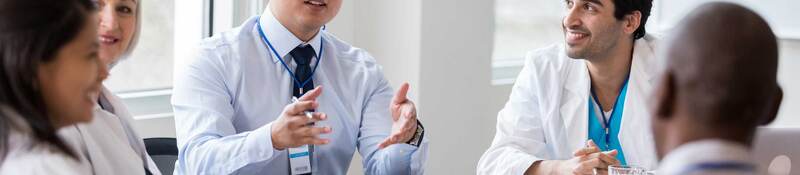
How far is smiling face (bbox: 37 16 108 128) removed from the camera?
117cm

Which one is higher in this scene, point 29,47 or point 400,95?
point 29,47

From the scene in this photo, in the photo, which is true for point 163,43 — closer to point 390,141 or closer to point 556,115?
point 390,141

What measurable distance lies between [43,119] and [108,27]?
104cm

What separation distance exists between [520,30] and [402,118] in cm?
253

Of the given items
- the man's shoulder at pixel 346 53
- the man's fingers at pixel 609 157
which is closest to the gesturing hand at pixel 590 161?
the man's fingers at pixel 609 157

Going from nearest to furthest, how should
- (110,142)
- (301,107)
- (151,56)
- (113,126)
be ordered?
(110,142) → (113,126) → (301,107) → (151,56)

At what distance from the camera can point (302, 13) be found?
287cm

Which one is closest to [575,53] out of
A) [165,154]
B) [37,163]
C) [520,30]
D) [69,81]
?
[165,154]

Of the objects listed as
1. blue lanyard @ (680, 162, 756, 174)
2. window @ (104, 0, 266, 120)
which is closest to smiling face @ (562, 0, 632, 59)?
window @ (104, 0, 266, 120)

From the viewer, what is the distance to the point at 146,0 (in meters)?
3.61

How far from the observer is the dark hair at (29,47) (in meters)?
1.16

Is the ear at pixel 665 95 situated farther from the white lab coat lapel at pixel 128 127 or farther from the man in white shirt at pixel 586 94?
the man in white shirt at pixel 586 94

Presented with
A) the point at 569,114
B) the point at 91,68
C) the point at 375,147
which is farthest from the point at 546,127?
the point at 91,68

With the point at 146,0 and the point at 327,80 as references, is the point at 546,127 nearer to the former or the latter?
the point at 327,80
